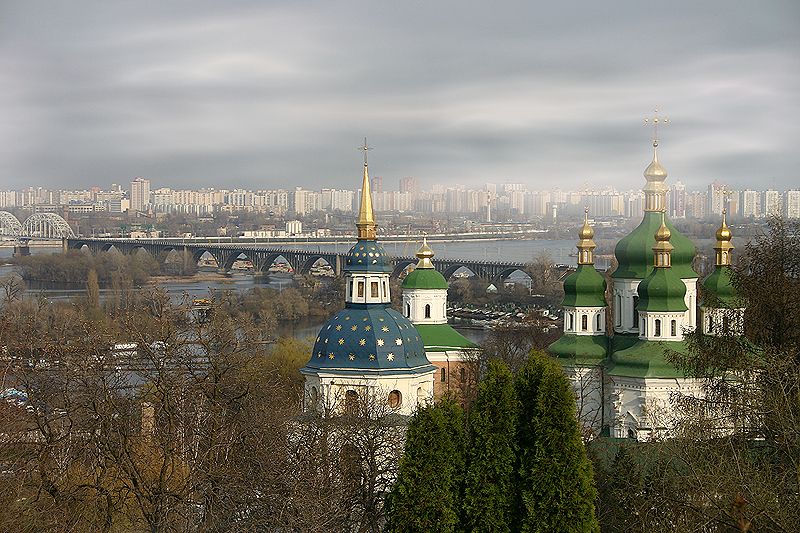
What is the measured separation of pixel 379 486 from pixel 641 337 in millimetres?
4814

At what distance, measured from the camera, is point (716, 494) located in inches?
248

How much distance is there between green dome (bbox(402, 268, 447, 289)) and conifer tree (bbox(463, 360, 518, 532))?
837 centimetres

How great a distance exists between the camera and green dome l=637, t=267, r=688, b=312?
43.2 ft

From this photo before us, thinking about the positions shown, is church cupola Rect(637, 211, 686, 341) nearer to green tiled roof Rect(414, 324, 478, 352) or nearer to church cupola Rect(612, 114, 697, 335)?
church cupola Rect(612, 114, 697, 335)

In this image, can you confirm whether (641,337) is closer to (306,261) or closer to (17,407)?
(17,407)

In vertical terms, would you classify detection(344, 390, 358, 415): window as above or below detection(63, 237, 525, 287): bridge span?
above

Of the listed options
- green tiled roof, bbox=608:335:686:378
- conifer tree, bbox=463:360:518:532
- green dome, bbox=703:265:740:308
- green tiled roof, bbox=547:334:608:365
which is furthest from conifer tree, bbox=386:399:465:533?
green dome, bbox=703:265:740:308

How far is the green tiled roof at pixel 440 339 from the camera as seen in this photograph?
15625mm

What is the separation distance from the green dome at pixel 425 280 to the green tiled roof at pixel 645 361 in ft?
11.2

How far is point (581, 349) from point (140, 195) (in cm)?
11601

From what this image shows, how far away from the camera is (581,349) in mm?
14148

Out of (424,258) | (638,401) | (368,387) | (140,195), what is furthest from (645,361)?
(140,195)

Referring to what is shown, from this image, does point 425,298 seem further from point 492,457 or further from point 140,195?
point 140,195

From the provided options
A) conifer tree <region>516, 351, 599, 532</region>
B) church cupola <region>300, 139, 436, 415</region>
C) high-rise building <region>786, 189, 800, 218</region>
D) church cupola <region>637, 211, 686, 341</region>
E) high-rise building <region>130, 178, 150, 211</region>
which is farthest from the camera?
high-rise building <region>130, 178, 150, 211</region>
